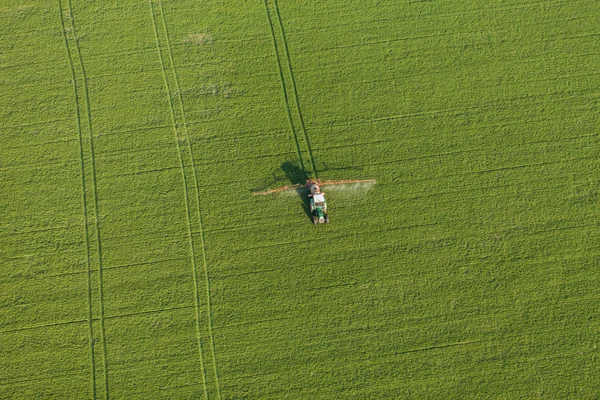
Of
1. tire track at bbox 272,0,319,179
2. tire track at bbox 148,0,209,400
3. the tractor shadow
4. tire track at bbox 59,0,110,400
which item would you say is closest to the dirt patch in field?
tire track at bbox 148,0,209,400

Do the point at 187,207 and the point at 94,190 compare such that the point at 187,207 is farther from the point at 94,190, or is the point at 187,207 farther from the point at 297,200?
the point at 297,200

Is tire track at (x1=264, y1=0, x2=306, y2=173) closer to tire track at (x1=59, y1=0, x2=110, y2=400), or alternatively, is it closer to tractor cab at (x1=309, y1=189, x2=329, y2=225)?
tractor cab at (x1=309, y1=189, x2=329, y2=225)

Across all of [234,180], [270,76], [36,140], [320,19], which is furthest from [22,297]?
[320,19]

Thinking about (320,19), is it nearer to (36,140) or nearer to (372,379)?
(36,140)

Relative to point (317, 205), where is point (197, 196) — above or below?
above

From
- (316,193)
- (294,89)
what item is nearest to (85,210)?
(316,193)

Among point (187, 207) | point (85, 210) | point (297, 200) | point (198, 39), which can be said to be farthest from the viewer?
point (198, 39)

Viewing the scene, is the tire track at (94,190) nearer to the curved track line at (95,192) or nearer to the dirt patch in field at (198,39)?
the curved track line at (95,192)

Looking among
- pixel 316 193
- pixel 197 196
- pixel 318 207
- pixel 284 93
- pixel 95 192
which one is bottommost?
pixel 318 207
